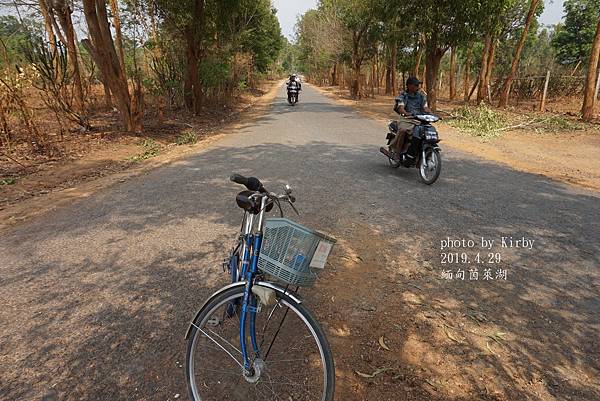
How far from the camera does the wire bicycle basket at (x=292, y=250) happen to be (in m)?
1.63

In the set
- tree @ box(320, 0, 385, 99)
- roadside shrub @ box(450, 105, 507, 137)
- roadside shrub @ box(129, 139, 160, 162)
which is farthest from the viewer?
tree @ box(320, 0, 385, 99)

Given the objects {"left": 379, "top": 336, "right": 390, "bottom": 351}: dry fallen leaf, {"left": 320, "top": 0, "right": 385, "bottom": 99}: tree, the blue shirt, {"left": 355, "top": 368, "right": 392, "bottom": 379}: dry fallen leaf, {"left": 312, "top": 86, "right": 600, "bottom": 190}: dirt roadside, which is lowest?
{"left": 355, "top": 368, "right": 392, "bottom": 379}: dry fallen leaf

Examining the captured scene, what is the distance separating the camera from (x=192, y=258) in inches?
137

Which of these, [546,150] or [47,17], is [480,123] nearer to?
[546,150]

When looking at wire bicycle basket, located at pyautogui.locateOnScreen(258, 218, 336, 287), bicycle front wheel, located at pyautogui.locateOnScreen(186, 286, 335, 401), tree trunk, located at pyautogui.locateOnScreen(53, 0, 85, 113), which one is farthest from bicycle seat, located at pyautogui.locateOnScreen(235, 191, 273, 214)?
tree trunk, located at pyautogui.locateOnScreen(53, 0, 85, 113)

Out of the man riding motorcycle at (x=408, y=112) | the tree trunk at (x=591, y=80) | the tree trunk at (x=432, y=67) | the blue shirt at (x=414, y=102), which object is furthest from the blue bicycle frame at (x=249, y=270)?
the tree trunk at (x=432, y=67)

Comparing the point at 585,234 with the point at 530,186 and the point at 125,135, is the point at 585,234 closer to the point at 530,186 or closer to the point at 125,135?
the point at 530,186

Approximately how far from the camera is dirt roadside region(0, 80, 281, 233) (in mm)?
4973

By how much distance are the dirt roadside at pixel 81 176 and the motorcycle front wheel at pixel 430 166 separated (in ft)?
17.1

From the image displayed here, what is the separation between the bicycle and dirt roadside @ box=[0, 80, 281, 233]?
12.7ft

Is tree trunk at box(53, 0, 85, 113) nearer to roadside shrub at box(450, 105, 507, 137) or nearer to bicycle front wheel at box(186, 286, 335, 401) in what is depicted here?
bicycle front wheel at box(186, 286, 335, 401)

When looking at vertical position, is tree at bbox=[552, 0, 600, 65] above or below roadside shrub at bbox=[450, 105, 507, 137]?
above

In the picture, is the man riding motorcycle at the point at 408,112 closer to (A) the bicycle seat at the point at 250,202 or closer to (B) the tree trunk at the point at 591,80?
(A) the bicycle seat at the point at 250,202

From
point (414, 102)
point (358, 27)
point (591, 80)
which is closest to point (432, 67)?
point (591, 80)
